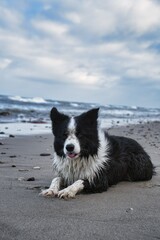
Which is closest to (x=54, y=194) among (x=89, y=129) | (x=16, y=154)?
(x=89, y=129)

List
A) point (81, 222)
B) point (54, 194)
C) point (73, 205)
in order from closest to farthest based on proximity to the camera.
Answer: point (81, 222) → point (73, 205) → point (54, 194)

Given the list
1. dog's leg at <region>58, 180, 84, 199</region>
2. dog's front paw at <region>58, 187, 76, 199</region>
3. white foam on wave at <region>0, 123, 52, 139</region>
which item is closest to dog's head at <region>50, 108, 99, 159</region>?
dog's leg at <region>58, 180, 84, 199</region>

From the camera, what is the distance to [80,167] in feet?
16.5

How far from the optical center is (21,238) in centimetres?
288

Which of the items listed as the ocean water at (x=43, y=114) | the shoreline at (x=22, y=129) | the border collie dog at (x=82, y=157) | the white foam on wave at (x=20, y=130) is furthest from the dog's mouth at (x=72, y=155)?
the white foam on wave at (x=20, y=130)

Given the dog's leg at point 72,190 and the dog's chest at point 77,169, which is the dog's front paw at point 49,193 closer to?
the dog's leg at point 72,190

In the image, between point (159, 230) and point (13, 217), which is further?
point (13, 217)

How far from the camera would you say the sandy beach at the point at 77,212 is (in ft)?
10.0

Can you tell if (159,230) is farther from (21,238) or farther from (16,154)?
(16,154)

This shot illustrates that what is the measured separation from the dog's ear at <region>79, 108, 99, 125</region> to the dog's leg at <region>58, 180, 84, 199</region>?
0.80 meters

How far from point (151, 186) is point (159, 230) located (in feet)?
6.99

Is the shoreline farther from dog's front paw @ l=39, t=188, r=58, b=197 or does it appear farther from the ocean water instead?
dog's front paw @ l=39, t=188, r=58, b=197

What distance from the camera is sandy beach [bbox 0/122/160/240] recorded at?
3.06m

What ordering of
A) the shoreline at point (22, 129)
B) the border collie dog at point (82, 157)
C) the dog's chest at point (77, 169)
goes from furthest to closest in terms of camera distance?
the shoreline at point (22, 129) < the dog's chest at point (77, 169) < the border collie dog at point (82, 157)
